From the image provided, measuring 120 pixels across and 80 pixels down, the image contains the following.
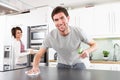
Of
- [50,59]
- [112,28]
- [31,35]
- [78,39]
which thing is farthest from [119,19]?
[78,39]

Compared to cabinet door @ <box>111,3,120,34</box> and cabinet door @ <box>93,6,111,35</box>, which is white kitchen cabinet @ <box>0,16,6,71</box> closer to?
cabinet door @ <box>93,6,111,35</box>

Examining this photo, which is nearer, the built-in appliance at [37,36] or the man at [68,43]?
the man at [68,43]

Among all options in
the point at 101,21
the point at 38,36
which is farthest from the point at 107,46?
the point at 38,36

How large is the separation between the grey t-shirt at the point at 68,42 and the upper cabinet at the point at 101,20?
214cm

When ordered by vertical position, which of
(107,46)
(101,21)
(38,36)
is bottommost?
(107,46)

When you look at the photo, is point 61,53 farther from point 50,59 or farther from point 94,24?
point 94,24

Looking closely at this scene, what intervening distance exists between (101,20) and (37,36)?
4.90 ft

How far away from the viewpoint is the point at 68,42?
1640mm

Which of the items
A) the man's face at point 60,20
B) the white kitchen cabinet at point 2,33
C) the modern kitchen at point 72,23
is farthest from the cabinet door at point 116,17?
the white kitchen cabinet at point 2,33

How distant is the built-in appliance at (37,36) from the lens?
3.61 m

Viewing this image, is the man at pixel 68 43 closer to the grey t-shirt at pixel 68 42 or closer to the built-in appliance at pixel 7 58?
the grey t-shirt at pixel 68 42

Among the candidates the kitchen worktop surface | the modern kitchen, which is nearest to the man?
the kitchen worktop surface

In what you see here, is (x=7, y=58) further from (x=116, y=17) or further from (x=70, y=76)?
(x=70, y=76)

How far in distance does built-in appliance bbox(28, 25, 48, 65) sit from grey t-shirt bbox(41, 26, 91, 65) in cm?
193
